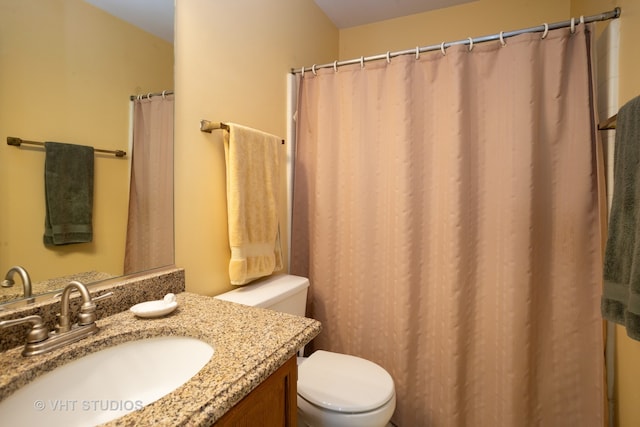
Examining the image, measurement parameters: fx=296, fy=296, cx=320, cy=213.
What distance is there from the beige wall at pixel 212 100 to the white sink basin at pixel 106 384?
0.37 m

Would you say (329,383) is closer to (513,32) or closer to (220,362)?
(220,362)

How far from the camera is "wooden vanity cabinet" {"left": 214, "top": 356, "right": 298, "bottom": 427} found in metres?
0.58

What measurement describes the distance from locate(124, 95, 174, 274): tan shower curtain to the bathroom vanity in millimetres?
221

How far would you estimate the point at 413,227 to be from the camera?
1.46 m

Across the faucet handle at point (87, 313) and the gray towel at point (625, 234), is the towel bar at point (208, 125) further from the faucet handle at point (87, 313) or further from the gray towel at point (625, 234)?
the gray towel at point (625, 234)

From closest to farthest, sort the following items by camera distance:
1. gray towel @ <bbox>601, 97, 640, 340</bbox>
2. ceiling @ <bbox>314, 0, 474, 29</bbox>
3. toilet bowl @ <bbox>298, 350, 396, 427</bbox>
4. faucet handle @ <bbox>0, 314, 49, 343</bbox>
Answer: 1. faucet handle @ <bbox>0, 314, 49, 343</bbox>
2. gray towel @ <bbox>601, 97, 640, 340</bbox>
3. toilet bowl @ <bbox>298, 350, 396, 427</bbox>
4. ceiling @ <bbox>314, 0, 474, 29</bbox>

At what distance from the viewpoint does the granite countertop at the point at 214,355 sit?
0.49 m

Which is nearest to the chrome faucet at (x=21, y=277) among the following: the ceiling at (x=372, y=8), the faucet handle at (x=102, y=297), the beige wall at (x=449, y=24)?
the faucet handle at (x=102, y=297)

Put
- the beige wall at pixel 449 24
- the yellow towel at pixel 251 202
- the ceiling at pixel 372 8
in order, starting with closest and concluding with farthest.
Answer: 1. the yellow towel at pixel 251 202
2. the beige wall at pixel 449 24
3. the ceiling at pixel 372 8

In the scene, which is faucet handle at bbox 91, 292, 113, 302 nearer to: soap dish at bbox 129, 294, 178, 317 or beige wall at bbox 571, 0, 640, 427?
soap dish at bbox 129, 294, 178, 317

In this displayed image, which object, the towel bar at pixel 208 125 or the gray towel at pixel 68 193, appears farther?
the towel bar at pixel 208 125

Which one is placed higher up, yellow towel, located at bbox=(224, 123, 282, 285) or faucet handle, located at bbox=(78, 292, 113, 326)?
yellow towel, located at bbox=(224, 123, 282, 285)

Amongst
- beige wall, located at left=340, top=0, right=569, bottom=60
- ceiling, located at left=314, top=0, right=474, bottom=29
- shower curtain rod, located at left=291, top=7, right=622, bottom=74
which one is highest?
ceiling, located at left=314, top=0, right=474, bottom=29

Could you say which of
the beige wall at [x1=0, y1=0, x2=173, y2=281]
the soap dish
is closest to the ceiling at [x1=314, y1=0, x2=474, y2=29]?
the beige wall at [x1=0, y1=0, x2=173, y2=281]
